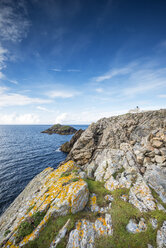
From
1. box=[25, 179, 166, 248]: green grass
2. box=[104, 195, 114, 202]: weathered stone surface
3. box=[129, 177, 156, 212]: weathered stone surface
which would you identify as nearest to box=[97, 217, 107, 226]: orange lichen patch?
box=[25, 179, 166, 248]: green grass

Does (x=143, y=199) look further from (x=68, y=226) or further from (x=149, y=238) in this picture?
(x=68, y=226)

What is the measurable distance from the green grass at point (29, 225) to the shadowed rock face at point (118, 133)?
1794 centimetres

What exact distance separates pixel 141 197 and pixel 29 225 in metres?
11.2

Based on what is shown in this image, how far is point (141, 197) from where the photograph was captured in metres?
10.3

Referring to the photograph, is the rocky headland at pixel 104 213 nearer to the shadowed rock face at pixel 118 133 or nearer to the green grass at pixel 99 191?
the green grass at pixel 99 191

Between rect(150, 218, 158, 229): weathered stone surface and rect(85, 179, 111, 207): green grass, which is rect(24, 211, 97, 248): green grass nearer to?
rect(85, 179, 111, 207): green grass

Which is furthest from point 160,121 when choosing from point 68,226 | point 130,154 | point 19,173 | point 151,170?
point 19,173

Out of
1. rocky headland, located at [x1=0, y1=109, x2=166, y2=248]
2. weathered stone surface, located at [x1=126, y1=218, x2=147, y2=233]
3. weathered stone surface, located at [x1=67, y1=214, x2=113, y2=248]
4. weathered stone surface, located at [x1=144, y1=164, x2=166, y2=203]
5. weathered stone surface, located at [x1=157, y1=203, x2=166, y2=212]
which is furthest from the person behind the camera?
weathered stone surface, located at [x1=144, y1=164, x2=166, y2=203]

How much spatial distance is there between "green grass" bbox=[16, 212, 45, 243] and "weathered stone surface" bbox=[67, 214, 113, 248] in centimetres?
348

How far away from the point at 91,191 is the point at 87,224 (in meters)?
3.59

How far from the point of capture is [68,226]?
27.1 ft

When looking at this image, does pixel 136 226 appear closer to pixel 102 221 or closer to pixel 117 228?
pixel 117 228

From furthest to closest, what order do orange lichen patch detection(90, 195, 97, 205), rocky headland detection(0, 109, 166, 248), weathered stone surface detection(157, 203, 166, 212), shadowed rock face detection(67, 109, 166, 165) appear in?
shadowed rock face detection(67, 109, 166, 165) → orange lichen patch detection(90, 195, 97, 205) → weathered stone surface detection(157, 203, 166, 212) → rocky headland detection(0, 109, 166, 248)

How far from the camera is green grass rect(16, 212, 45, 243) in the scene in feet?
26.3
